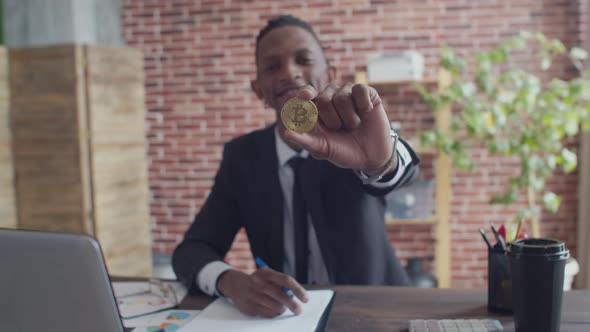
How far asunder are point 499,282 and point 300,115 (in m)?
0.54

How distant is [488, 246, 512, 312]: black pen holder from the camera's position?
3.55 feet

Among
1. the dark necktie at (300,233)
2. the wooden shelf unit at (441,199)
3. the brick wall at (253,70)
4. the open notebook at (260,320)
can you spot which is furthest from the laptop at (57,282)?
the brick wall at (253,70)

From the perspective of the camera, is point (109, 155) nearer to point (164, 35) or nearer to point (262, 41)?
point (164, 35)

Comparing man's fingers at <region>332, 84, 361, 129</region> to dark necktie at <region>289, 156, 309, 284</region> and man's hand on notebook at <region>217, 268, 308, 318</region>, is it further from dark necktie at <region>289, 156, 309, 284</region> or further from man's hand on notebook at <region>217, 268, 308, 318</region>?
dark necktie at <region>289, 156, 309, 284</region>

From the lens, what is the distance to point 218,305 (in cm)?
119

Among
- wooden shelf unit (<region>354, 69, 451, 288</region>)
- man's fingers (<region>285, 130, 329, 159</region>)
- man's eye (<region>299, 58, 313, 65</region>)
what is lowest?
wooden shelf unit (<region>354, 69, 451, 288</region>)

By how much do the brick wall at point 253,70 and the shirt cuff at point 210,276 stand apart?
8.96ft

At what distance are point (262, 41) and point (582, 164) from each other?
2.83 meters

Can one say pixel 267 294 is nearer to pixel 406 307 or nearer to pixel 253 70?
pixel 406 307

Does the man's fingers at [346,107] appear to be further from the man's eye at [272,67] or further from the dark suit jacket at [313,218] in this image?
the man's eye at [272,67]

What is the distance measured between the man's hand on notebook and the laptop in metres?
0.44

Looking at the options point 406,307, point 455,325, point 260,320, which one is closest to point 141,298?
point 260,320

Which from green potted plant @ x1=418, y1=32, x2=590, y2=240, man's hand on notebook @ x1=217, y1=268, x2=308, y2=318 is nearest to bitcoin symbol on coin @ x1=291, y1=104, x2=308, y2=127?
man's hand on notebook @ x1=217, y1=268, x2=308, y2=318

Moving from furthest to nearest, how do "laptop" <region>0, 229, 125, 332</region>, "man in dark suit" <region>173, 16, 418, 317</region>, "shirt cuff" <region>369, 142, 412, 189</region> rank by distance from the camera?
"man in dark suit" <region>173, 16, 418, 317</region>, "shirt cuff" <region>369, 142, 412, 189</region>, "laptop" <region>0, 229, 125, 332</region>
